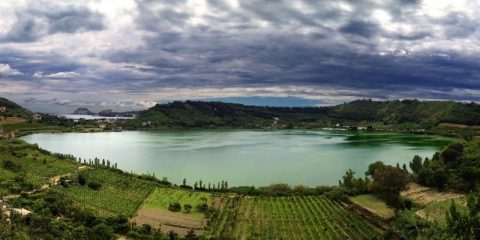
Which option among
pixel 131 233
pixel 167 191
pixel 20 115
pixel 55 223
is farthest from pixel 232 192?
pixel 20 115

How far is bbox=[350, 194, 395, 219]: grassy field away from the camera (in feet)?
183

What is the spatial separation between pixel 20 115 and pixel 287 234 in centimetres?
18068

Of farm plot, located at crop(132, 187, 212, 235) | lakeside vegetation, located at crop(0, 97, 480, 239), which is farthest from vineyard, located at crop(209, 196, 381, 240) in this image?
farm plot, located at crop(132, 187, 212, 235)

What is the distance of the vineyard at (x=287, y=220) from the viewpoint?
156ft

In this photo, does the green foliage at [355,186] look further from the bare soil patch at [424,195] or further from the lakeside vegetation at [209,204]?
the bare soil patch at [424,195]

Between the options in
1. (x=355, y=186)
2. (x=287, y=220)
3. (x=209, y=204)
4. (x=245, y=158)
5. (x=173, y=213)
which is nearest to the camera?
(x=287, y=220)

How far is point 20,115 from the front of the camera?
19838 cm

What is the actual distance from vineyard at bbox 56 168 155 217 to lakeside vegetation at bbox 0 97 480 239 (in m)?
0.13

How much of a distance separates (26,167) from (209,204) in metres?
31.3

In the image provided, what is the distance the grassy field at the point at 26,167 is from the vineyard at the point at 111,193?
168 inches

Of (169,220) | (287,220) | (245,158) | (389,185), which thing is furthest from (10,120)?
(389,185)

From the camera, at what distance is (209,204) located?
59.4 meters

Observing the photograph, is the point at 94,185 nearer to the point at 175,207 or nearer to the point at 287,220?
the point at 175,207

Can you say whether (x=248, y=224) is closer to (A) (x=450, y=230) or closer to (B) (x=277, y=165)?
(A) (x=450, y=230)
